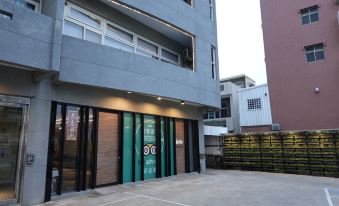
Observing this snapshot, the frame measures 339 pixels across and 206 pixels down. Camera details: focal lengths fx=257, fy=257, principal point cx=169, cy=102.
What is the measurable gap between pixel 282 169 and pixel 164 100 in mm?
8366

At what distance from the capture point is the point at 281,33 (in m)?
19.7

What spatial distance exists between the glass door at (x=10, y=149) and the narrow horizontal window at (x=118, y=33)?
16.4 feet

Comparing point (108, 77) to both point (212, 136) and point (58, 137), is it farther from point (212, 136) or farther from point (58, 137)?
point (212, 136)

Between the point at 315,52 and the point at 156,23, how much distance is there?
1222 cm

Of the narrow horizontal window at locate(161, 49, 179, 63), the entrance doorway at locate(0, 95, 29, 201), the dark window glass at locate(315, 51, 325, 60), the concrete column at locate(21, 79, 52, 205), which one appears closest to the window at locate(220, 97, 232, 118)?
the dark window glass at locate(315, 51, 325, 60)

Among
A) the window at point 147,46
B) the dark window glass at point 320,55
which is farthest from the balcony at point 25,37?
the dark window glass at point 320,55

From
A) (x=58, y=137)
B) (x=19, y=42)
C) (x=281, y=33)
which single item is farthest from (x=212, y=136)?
(x=19, y=42)

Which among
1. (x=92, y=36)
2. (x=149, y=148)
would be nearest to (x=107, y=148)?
(x=149, y=148)

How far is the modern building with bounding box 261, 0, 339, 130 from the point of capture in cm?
1727

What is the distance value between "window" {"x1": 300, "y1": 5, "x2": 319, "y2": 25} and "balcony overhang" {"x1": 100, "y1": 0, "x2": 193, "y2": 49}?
9.57 m

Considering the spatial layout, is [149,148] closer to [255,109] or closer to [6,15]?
[6,15]

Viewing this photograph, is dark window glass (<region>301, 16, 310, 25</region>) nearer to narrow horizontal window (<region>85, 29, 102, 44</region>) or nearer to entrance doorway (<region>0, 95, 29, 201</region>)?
narrow horizontal window (<region>85, 29, 102, 44</region>)

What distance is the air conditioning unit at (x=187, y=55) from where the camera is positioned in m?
15.3

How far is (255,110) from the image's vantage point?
23406mm
